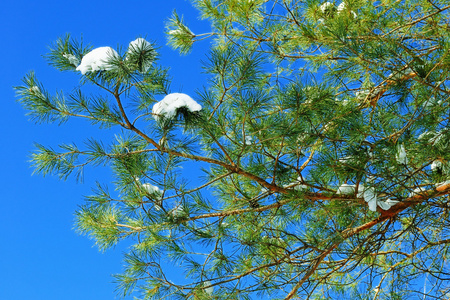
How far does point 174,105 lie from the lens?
1.64 metres

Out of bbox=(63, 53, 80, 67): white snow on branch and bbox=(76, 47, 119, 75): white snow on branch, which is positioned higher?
bbox=(63, 53, 80, 67): white snow on branch

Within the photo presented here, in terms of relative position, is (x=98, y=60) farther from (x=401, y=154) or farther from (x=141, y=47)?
(x=401, y=154)

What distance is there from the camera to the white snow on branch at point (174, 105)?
1.64 metres

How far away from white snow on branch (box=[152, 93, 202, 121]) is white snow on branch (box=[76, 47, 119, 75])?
207 millimetres

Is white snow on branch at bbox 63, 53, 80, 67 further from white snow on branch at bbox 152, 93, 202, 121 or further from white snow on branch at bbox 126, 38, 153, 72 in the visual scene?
white snow on branch at bbox 152, 93, 202, 121

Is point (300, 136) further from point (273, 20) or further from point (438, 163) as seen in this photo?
point (273, 20)

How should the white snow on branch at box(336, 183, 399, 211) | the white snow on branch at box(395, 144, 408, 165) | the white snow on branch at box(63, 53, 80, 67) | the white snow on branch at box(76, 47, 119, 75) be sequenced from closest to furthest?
the white snow on branch at box(76, 47, 119, 75) < the white snow on branch at box(63, 53, 80, 67) < the white snow on branch at box(395, 144, 408, 165) < the white snow on branch at box(336, 183, 399, 211)

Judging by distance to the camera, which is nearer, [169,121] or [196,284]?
[169,121]

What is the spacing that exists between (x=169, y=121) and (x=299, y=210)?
97 centimetres

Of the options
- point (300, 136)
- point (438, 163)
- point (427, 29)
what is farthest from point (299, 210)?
point (427, 29)

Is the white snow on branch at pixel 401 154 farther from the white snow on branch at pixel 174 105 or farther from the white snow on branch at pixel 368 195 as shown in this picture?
the white snow on branch at pixel 174 105

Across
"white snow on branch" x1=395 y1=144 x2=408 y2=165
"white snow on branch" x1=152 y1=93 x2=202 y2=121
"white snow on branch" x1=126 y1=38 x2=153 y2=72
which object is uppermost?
"white snow on branch" x1=126 y1=38 x2=153 y2=72

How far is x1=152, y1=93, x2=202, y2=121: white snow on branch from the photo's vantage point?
64.4 inches

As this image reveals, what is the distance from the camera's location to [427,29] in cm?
265
